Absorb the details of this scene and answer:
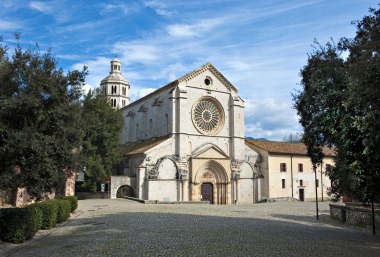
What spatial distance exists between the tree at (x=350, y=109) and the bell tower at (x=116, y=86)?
6331 cm

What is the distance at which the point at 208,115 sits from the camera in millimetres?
49312

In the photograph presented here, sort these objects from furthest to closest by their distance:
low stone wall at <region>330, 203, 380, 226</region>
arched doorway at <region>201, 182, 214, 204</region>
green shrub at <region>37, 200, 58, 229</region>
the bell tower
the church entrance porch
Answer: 1. the bell tower
2. arched doorway at <region>201, 182, 214, 204</region>
3. the church entrance porch
4. low stone wall at <region>330, 203, 380, 226</region>
5. green shrub at <region>37, 200, 58, 229</region>

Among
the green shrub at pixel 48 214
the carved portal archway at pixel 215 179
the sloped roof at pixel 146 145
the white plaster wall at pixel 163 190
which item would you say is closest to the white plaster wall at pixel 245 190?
the carved portal archway at pixel 215 179

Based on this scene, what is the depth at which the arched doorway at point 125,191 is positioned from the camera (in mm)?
44469

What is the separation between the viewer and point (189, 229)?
1762 cm

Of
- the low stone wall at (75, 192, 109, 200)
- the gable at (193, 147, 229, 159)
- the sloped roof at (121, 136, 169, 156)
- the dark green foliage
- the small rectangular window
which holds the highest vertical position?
the sloped roof at (121, 136, 169, 156)

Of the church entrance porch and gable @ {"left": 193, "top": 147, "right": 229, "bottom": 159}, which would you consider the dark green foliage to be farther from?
the church entrance porch

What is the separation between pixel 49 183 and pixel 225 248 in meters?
7.93

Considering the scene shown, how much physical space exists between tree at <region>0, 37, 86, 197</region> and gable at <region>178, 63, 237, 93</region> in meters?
32.7

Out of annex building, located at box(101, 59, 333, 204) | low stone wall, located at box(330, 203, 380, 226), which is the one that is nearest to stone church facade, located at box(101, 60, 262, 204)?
annex building, located at box(101, 59, 333, 204)

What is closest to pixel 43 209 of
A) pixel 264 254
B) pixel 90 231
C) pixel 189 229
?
pixel 90 231

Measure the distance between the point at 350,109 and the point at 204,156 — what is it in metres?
33.3

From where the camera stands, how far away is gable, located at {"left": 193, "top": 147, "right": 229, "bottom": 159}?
46.1m

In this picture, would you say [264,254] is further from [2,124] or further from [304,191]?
[304,191]
